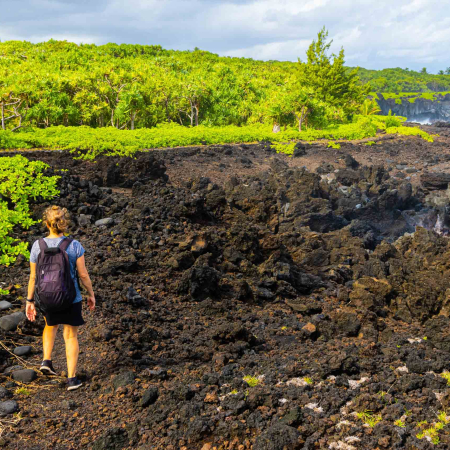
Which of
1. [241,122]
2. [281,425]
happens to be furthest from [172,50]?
[281,425]

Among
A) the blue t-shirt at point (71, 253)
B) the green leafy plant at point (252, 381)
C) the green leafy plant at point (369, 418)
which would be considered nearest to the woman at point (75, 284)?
the blue t-shirt at point (71, 253)

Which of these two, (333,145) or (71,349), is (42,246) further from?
(333,145)

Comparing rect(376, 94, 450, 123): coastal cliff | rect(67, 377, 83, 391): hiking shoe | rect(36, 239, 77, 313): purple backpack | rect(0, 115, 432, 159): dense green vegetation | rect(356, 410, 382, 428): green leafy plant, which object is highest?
rect(376, 94, 450, 123): coastal cliff

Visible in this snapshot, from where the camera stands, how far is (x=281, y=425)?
11.5 ft

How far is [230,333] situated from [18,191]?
532 centimetres

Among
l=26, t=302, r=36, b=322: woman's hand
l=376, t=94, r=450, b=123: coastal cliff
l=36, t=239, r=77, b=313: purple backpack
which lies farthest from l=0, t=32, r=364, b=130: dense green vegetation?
l=376, t=94, r=450, b=123: coastal cliff

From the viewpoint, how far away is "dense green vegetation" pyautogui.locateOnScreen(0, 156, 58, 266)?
7.53 m

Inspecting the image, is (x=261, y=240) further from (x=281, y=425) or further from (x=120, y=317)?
(x=281, y=425)

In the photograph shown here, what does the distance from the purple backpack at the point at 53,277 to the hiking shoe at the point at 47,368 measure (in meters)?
0.66

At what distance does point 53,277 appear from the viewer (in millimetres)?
3965

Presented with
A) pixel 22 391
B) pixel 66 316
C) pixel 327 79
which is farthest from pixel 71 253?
pixel 327 79

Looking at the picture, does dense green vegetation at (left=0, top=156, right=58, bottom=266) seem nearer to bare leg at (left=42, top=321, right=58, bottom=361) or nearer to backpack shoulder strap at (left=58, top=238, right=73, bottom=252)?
bare leg at (left=42, top=321, right=58, bottom=361)

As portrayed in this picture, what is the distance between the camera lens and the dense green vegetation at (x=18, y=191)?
24.7ft

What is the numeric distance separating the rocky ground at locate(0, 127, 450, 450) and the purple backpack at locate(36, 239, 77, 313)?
0.88 metres
